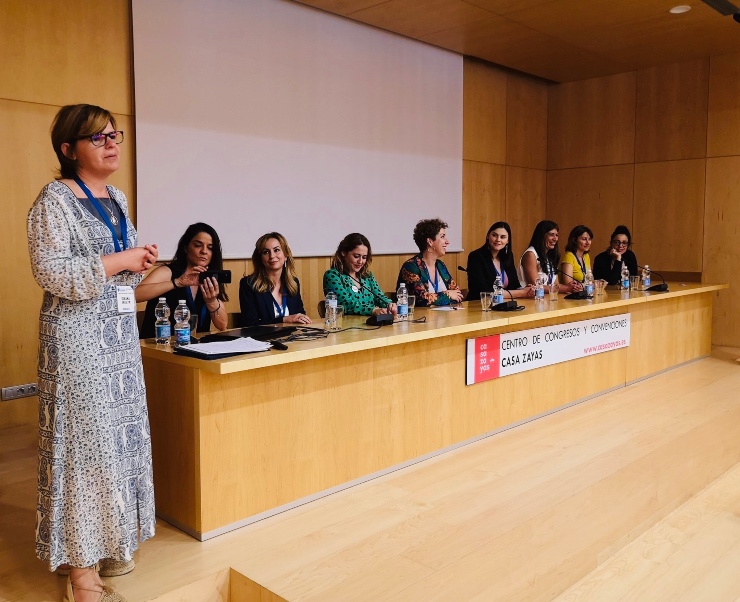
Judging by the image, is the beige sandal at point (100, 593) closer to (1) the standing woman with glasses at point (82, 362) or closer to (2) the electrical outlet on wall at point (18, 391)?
(1) the standing woman with glasses at point (82, 362)

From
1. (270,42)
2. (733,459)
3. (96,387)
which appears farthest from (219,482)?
(270,42)

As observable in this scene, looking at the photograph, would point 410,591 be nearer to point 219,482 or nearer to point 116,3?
point 219,482

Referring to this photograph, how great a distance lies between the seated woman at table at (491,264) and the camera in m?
4.67

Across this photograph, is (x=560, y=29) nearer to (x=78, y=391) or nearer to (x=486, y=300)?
(x=486, y=300)

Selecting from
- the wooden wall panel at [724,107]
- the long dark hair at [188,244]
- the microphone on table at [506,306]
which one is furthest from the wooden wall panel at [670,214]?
the long dark hair at [188,244]

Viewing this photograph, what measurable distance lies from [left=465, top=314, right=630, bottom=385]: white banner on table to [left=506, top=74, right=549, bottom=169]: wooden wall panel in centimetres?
345

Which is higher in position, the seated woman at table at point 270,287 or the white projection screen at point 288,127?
the white projection screen at point 288,127

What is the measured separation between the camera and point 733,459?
3.36 meters

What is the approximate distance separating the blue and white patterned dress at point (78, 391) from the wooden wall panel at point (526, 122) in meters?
6.26

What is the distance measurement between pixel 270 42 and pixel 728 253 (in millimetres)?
4897

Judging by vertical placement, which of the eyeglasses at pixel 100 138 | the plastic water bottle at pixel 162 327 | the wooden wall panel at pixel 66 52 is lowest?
the plastic water bottle at pixel 162 327

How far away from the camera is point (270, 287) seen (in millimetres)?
3436

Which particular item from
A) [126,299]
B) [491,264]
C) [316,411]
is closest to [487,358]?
[316,411]

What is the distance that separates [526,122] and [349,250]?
4.87 meters
